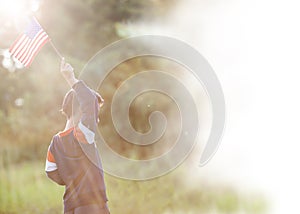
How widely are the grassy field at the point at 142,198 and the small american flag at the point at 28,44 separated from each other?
406cm

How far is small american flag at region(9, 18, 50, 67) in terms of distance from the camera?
541cm

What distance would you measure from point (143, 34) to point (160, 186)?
347 cm

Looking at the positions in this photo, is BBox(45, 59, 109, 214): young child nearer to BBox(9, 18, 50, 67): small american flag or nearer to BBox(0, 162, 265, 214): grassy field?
BBox(9, 18, 50, 67): small american flag

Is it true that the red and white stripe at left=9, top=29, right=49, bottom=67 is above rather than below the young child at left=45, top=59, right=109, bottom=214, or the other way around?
above

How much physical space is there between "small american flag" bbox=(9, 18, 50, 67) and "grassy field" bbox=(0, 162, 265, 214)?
406 cm

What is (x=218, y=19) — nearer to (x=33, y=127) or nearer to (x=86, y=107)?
(x=33, y=127)

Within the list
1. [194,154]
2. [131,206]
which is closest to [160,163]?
[194,154]

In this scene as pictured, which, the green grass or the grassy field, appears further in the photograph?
the green grass

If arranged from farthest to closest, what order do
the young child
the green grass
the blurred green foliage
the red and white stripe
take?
the blurred green foliage, the green grass, the red and white stripe, the young child

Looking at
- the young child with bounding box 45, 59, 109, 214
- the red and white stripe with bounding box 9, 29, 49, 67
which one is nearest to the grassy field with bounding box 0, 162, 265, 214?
the red and white stripe with bounding box 9, 29, 49, 67

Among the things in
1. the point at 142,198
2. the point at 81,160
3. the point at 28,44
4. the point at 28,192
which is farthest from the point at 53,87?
the point at 81,160

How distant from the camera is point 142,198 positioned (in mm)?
9398

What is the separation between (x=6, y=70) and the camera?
13.4m

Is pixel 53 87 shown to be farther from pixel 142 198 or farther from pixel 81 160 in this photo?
pixel 81 160
